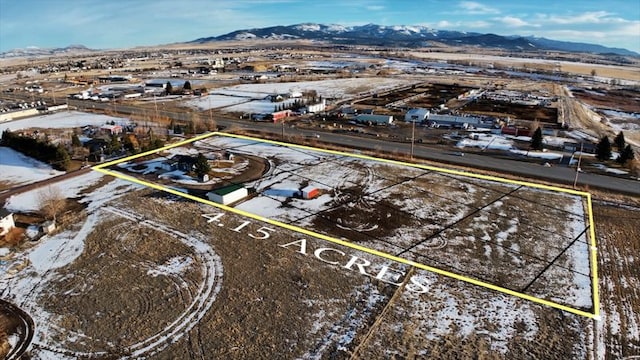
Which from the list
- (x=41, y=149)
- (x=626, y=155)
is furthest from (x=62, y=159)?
(x=626, y=155)

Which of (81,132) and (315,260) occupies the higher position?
(81,132)

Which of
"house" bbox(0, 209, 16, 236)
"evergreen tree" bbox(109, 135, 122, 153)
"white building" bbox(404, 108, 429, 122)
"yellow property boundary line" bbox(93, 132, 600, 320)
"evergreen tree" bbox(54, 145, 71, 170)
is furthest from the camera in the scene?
"white building" bbox(404, 108, 429, 122)

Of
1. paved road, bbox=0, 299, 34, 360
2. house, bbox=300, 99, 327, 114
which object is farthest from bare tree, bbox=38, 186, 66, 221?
house, bbox=300, 99, 327, 114

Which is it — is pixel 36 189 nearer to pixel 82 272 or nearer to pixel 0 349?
pixel 82 272

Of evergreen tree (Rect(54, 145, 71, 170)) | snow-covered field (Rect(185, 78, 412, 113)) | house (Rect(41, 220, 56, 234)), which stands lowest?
house (Rect(41, 220, 56, 234))

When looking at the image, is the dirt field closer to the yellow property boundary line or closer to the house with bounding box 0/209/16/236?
the yellow property boundary line

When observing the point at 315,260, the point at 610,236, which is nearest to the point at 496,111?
the point at 610,236
